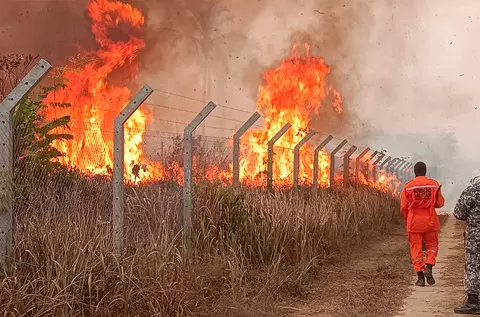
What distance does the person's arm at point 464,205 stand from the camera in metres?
7.78

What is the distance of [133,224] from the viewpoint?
322 inches

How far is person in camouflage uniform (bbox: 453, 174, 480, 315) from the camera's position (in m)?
7.74

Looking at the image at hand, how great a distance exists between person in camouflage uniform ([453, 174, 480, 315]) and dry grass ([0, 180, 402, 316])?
2.04m

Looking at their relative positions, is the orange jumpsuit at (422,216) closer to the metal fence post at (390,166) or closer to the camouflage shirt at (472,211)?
the camouflage shirt at (472,211)

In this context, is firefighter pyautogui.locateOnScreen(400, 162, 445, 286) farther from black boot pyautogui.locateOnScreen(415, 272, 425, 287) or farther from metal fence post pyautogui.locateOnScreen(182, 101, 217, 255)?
metal fence post pyautogui.locateOnScreen(182, 101, 217, 255)

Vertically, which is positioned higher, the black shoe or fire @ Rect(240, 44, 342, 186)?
fire @ Rect(240, 44, 342, 186)

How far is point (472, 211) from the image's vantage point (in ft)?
25.6

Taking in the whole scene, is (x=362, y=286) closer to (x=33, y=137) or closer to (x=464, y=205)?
(x=464, y=205)

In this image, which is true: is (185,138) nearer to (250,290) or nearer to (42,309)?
(250,290)

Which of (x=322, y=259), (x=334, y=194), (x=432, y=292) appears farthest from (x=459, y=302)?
(x=334, y=194)

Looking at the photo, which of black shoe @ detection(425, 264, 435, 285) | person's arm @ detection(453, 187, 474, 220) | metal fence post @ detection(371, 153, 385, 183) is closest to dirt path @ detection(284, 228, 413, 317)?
black shoe @ detection(425, 264, 435, 285)

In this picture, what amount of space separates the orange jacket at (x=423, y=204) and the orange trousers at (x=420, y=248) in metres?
0.11

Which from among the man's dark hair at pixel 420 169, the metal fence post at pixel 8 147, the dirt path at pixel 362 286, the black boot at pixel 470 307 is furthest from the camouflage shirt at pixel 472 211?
the metal fence post at pixel 8 147

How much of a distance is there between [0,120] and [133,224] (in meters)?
2.37
